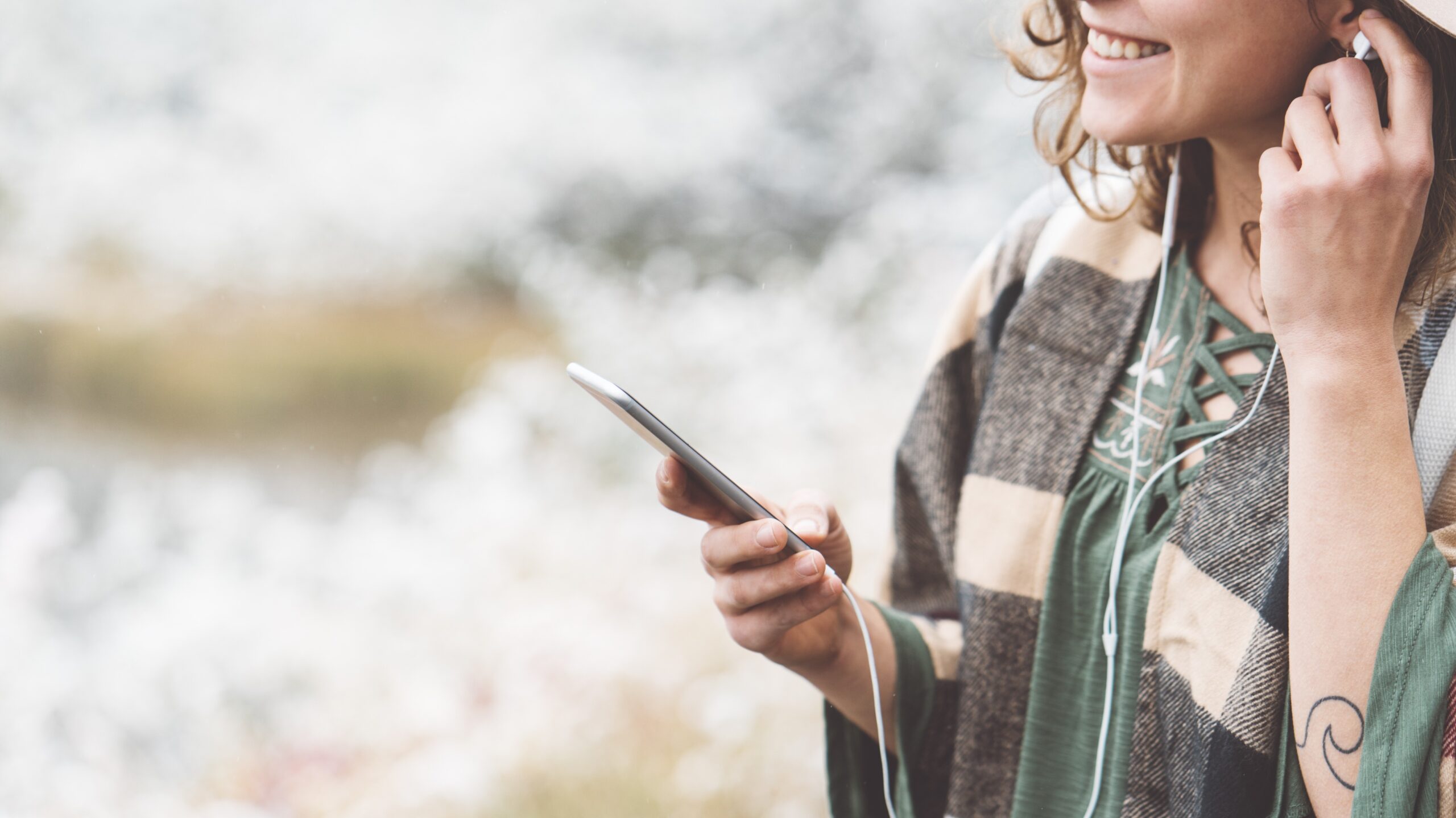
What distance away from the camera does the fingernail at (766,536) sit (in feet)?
2.57

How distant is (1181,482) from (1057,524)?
5.0 inches

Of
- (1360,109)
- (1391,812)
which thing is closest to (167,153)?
(1360,109)

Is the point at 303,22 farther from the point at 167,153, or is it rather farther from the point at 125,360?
the point at 125,360

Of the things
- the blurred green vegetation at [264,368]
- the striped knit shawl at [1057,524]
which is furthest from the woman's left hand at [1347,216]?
the blurred green vegetation at [264,368]

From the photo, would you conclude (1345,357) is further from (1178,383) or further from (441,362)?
(441,362)

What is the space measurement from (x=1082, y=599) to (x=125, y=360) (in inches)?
54.8

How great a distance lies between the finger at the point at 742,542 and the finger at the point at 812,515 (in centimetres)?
7

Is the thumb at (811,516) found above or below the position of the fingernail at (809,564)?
above

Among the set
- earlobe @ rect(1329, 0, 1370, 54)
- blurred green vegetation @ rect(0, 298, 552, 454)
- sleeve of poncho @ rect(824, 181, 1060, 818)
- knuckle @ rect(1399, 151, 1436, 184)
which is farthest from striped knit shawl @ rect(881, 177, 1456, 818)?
blurred green vegetation @ rect(0, 298, 552, 454)

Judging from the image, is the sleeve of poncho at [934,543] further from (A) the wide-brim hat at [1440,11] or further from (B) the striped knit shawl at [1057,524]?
(A) the wide-brim hat at [1440,11]

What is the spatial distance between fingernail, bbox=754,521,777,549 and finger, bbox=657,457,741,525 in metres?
0.06

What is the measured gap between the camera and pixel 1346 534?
722 millimetres

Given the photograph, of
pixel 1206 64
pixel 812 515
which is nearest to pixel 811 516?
pixel 812 515

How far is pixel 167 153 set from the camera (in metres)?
1.49
